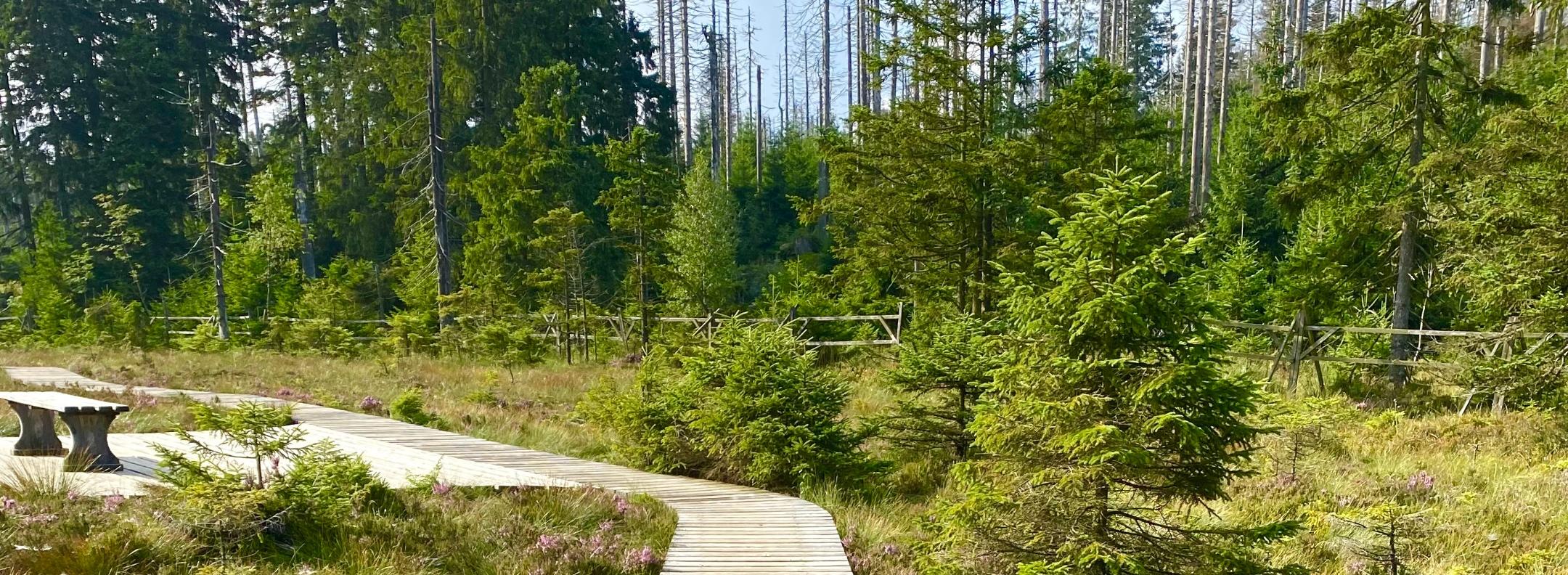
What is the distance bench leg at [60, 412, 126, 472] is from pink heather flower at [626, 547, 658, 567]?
4844mm

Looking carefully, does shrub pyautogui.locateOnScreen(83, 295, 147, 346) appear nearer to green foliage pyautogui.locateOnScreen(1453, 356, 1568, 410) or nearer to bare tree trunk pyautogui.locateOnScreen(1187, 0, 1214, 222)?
green foliage pyautogui.locateOnScreen(1453, 356, 1568, 410)

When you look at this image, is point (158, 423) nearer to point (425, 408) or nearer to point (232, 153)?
point (425, 408)

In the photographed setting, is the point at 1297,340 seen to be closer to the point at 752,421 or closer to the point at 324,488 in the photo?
the point at 752,421

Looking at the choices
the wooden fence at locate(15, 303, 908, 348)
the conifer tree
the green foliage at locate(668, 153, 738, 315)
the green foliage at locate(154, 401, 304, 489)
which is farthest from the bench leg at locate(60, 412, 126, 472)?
the green foliage at locate(668, 153, 738, 315)

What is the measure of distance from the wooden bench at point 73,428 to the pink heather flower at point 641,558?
15.5ft

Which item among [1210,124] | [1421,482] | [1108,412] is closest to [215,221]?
[1108,412]

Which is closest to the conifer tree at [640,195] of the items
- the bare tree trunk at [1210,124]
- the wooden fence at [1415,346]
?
the wooden fence at [1415,346]

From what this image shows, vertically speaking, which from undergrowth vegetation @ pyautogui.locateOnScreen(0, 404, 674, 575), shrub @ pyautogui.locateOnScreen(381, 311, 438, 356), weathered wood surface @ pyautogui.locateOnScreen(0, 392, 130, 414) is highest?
weathered wood surface @ pyautogui.locateOnScreen(0, 392, 130, 414)

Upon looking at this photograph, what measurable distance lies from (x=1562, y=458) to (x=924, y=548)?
965 centimetres

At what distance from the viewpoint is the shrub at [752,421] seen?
849 cm

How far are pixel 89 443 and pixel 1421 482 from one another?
1373cm

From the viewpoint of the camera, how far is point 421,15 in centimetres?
2969

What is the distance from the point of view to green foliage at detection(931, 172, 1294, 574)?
467 cm

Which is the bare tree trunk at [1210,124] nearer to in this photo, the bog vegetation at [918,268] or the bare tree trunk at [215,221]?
the bog vegetation at [918,268]
